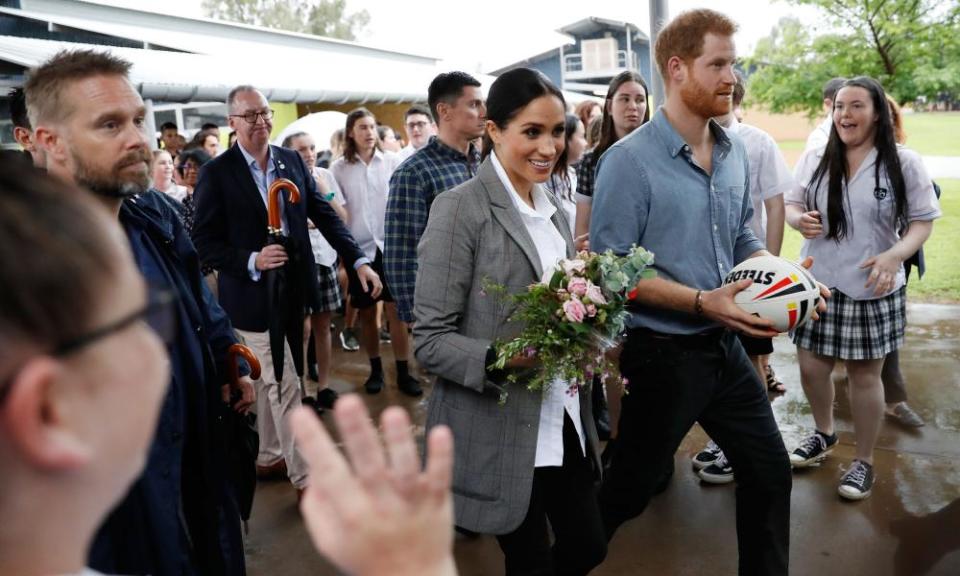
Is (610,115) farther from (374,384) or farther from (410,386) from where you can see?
(374,384)

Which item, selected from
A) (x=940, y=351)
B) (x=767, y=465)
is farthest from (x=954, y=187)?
(x=767, y=465)

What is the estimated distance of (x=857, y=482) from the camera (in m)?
4.33

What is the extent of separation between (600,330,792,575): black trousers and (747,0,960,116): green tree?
7796 millimetres

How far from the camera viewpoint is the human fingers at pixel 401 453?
93cm

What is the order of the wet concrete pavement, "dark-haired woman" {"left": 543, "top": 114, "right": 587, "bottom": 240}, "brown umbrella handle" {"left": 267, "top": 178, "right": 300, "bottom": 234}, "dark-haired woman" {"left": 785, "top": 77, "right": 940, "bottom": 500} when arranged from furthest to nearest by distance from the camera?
"dark-haired woman" {"left": 543, "top": 114, "right": 587, "bottom": 240} < "dark-haired woman" {"left": 785, "top": 77, "right": 940, "bottom": 500} < "brown umbrella handle" {"left": 267, "top": 178, "right": 300, "bottom": 234} < the wet concrete pavement

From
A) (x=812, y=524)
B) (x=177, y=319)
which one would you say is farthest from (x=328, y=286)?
(x=177, y=319)

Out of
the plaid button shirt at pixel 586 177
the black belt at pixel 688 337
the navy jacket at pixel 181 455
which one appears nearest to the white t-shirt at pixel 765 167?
the plaid button shirt at pixel 586 177

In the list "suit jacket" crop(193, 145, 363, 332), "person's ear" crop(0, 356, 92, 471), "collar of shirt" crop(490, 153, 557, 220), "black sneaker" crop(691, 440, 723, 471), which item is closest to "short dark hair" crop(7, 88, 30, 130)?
"suit jacket" crop(193, 145, 363, 332)

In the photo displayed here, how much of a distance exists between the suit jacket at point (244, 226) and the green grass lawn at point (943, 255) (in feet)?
13.7

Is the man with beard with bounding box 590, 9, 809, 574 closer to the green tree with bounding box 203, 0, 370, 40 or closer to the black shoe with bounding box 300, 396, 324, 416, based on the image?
the black shoe with bounding box 300, 396, 324, 416

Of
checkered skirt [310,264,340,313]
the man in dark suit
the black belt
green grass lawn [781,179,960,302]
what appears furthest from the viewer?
green grass lawn [781,179,960,302]

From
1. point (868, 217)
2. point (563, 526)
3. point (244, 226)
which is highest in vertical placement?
point (244, 226)

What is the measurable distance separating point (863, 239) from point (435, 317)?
9.78 ft

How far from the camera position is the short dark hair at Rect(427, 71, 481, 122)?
4719mm
